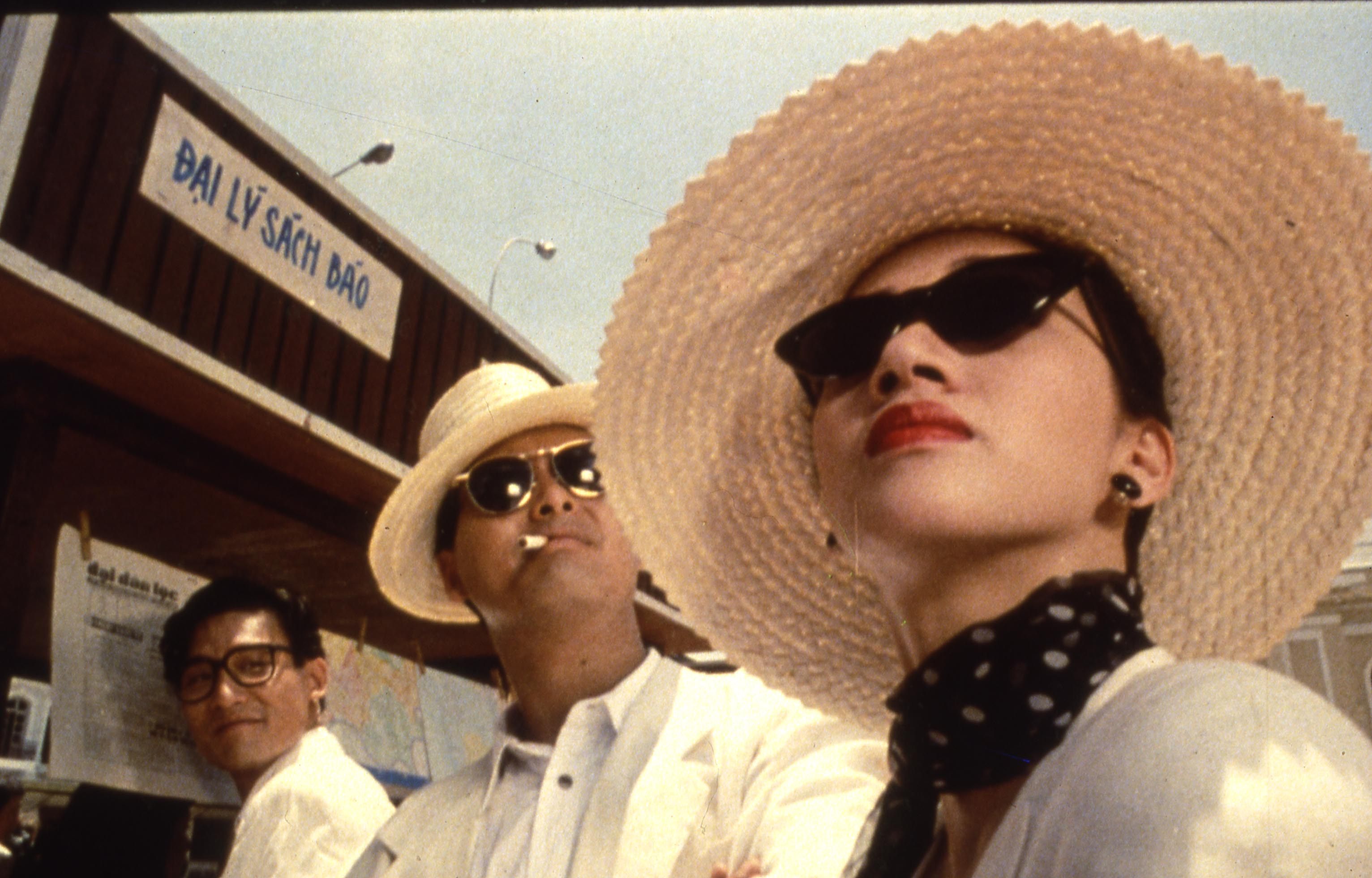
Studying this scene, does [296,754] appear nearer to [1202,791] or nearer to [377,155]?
[377,155]

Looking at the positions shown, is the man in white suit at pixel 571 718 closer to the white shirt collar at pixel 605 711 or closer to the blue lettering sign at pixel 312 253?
the white shirt collar at pixel 605 711

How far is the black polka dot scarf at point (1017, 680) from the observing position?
1031mm

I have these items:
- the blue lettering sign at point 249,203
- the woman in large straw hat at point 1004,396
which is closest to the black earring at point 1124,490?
the woman in large straw hat at point 1004,396

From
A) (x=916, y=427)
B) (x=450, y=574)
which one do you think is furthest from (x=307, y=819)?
(x=916, y=427)

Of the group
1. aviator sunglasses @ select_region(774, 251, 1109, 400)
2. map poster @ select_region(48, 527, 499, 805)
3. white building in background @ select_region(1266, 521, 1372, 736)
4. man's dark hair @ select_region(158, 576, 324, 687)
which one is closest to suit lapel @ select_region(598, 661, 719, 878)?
aviator sunglasses @ select_region(774, 251, 1109, 400)

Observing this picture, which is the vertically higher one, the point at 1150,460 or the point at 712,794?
the point at 1150,460

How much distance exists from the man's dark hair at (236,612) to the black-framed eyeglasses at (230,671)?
3 cm

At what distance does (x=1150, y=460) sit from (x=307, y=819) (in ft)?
7.03

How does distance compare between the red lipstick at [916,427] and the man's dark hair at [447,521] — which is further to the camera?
the man's dark hair at [447,521]

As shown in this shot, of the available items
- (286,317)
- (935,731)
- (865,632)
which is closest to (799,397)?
(865,632)

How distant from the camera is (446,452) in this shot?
2500 mm

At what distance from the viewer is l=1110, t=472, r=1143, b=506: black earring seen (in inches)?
48.8

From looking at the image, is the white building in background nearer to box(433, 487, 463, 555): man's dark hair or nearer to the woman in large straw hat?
box(433, 487, 463, 555): man's dark hair

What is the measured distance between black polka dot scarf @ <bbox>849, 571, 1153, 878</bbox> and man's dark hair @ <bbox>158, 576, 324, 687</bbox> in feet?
7.75
